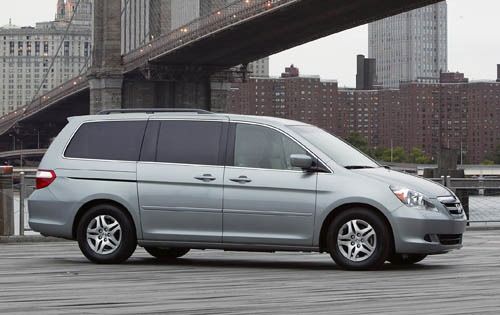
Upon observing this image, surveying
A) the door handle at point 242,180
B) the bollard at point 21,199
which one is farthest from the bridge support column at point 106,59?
the door handle at point 242,180

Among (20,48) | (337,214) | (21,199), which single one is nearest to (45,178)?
(337,214)

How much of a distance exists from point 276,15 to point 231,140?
46912mm

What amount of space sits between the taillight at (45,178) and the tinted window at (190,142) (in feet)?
3.79

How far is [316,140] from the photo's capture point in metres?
10.9

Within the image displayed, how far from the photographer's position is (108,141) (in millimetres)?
11508

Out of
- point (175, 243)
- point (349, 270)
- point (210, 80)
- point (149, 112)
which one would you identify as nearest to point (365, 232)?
point (349, 270)

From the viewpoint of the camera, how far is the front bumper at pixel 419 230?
33.8 feet

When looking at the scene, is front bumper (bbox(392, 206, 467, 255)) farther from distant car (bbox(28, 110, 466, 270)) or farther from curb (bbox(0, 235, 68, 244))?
curb (bbox(0, 235, 68, 244))

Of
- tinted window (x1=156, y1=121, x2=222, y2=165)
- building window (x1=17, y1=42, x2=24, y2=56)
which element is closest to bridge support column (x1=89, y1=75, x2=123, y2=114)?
tinted window (x1=156, y1=121, x2=222, y2=165)

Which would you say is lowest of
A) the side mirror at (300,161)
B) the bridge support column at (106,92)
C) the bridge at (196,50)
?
the side mirror at (300,161)

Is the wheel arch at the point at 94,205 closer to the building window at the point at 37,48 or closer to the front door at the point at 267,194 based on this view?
the front door at the point at 267,194

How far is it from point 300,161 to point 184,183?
47.1 inches

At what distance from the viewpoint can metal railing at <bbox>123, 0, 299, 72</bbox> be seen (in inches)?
2315

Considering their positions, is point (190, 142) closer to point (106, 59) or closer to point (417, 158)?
point (106, 59)
